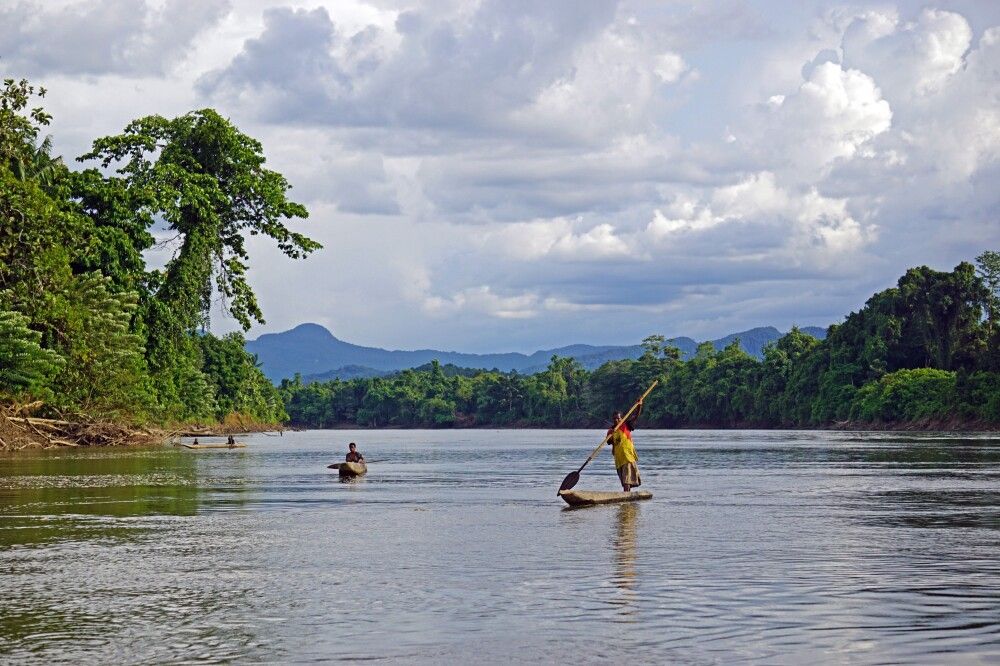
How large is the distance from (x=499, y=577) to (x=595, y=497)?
11617 millimetres

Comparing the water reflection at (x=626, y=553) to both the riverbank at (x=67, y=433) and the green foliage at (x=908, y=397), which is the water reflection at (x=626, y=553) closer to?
the riverbank at (x=67, y=433)

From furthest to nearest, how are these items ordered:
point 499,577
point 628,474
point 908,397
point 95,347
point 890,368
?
1. point 890,368
2. point 908,397
3. point 95,347
4. point 628,474
5. point 499,577

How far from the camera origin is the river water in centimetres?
1147

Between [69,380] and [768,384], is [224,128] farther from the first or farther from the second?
[768,384]

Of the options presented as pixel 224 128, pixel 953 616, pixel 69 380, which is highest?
pixel 224 128

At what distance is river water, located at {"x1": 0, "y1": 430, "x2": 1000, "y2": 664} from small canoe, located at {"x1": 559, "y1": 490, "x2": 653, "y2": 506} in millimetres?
312

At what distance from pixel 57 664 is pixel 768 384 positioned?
161m

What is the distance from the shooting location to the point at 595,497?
2733cm

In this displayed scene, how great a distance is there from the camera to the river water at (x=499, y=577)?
11469mm

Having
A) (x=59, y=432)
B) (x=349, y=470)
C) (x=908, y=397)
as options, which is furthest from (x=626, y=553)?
(x=908, y=397)

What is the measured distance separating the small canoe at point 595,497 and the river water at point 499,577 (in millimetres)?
312

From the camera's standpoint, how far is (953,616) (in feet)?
41.4

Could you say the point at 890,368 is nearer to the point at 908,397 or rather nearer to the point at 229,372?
the point at 908,397

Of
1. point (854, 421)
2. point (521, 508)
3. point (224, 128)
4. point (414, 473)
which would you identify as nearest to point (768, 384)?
point (854, 421)
